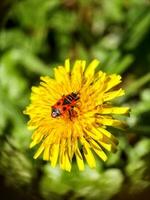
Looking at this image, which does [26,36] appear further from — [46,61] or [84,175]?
[84,175]

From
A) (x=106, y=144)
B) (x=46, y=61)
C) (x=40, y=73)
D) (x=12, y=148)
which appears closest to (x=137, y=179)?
(x=106, y=144)

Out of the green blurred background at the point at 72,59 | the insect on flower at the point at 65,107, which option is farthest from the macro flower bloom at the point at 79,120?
the green blurred background at the point at 72,59

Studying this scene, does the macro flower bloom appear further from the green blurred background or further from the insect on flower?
the green blurred background

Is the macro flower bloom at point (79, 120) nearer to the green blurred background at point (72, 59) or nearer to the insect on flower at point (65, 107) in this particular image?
the insect on flower at point (65, 107)

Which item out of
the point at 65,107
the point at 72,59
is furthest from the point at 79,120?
the point at 72,59

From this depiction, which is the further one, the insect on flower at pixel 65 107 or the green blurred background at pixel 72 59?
the green blurred background at pixel 72 59

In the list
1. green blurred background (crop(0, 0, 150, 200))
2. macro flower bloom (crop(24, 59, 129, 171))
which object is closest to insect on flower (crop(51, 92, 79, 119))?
macro flower bloom (crop(24, 59, 129, 171))

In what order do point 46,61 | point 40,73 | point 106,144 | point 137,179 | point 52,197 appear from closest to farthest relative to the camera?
1. point 106,144
2. point 137,179
3. point 52,197
4. point 40,73
5. point 46,61

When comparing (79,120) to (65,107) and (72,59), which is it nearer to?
(65,107)
